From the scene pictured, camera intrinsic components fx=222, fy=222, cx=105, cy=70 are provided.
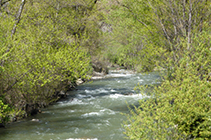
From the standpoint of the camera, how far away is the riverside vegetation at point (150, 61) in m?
6.02

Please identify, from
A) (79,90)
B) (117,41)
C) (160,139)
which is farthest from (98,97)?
(117,41)

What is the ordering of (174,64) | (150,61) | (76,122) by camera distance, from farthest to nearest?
(150,61) → (76,122) → (174,64)

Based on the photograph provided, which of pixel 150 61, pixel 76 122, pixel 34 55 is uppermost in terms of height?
pixel 34 55

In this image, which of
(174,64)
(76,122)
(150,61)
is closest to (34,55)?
(76,122)

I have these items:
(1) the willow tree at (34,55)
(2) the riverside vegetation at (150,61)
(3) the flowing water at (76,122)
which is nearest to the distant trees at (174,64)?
(2) the riverside vegetation at (150,61)

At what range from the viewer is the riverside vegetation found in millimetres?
6020

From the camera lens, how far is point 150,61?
13.4 meters

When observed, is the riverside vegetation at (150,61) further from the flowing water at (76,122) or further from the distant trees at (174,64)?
the flowing water at (76,122)

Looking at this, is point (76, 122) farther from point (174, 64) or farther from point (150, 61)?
point (174, 64)

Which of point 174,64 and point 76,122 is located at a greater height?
point 174,64

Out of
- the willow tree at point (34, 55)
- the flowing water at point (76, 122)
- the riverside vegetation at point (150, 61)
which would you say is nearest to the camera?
the riverside vegetation at point (150, 61)

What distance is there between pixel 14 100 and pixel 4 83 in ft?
5.44

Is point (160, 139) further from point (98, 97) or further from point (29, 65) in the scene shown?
point (98, 97)

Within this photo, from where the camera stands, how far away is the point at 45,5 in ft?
60.4
